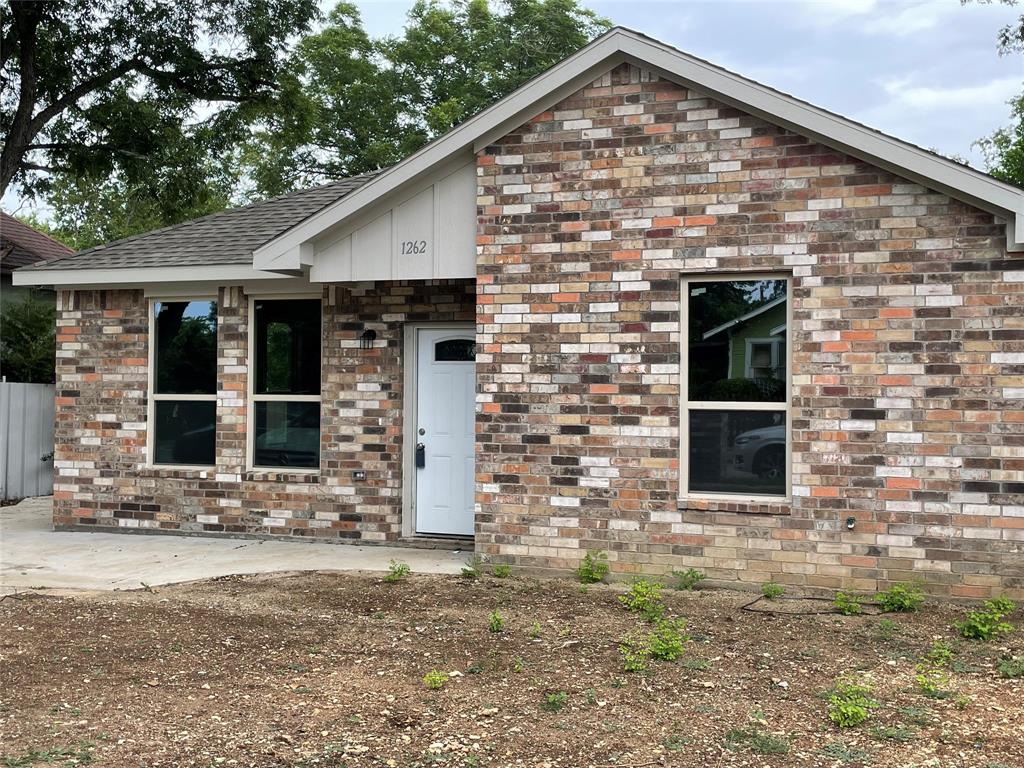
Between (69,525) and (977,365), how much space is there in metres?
9.53

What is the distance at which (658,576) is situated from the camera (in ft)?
26.4

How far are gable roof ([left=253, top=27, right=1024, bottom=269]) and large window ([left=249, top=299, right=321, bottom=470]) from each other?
1.48m

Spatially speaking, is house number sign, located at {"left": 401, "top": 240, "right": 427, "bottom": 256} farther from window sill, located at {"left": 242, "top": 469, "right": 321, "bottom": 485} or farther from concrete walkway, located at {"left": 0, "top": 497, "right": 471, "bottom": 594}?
concrete walkway, located at {"left": 0, "top": 497, "right": 471, "bottom": 594}

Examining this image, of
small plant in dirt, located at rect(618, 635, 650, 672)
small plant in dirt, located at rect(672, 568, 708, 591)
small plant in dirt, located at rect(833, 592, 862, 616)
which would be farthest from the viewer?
small plant in dirt, located at rect(672, 568, 708, 591)

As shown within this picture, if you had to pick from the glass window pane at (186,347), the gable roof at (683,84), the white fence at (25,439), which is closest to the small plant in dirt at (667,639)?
the gable roof at (683,84)

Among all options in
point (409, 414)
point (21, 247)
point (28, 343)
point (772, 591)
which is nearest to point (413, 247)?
point (409, 414)

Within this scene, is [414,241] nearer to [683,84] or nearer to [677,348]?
[677,348]

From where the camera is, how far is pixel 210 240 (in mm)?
11234

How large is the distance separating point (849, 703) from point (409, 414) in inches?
233

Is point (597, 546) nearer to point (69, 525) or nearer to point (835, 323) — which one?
point (835, 323)

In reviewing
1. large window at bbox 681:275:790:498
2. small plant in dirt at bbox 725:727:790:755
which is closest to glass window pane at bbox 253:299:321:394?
large window at bbox 681:275:790:498

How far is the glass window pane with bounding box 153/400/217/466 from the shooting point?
35.4ft

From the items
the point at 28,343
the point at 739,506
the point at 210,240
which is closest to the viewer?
the point at 739,506

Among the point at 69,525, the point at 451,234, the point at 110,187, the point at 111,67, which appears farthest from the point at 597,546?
the point at 110,187
